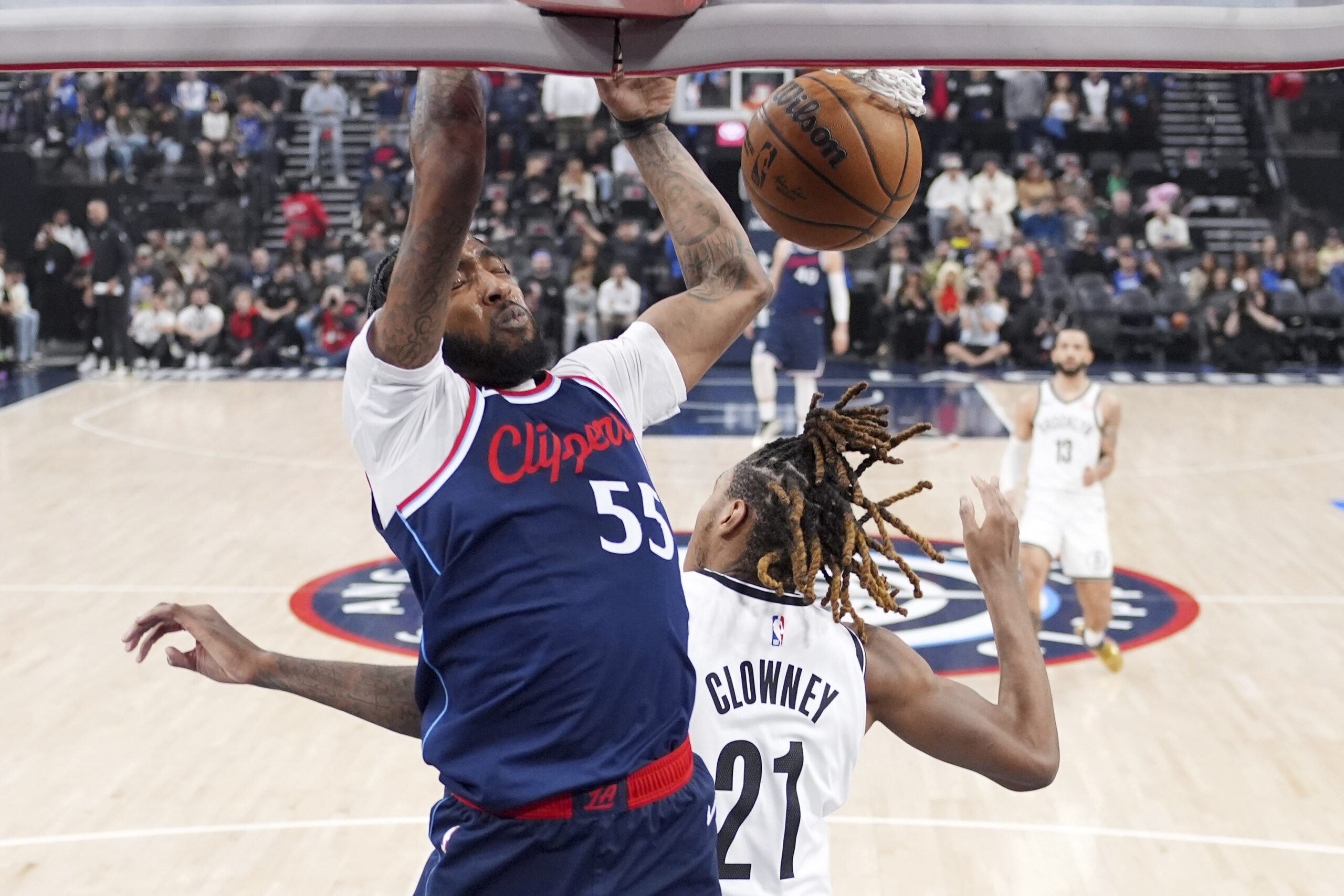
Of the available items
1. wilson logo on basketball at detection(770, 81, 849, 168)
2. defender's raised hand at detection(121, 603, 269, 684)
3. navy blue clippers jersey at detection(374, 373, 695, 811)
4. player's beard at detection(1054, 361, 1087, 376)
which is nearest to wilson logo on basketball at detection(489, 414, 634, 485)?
navy blue clippers jersey at detection(374, 373, 695, 811)

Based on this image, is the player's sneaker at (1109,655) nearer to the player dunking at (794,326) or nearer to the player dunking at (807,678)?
the player dunking at (807,678)

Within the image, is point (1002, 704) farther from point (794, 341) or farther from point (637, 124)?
point (794, 341)

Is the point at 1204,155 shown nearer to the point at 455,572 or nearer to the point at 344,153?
the point at 344,153

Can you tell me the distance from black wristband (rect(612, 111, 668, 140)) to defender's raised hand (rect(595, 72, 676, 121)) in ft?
0.04

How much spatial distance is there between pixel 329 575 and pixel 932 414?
22.7 feet

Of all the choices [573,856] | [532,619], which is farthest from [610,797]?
[532,619]

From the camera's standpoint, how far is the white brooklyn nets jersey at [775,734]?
8.73ft

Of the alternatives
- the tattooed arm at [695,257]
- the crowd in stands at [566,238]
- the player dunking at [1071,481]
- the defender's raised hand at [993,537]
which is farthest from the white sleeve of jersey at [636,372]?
the crowd in stands at [566,238]

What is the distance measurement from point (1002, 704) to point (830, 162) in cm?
102

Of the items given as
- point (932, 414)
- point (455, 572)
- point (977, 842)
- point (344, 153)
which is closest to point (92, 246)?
point (344, 153)

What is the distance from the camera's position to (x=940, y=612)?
311 inches

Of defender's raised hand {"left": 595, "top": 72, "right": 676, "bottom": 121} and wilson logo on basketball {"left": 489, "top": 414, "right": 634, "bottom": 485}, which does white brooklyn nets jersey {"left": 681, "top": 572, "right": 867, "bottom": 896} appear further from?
defender's raised hand {"left": 595, "top": 72, "right": 676, "bottom": 121}

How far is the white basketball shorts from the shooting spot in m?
7.18

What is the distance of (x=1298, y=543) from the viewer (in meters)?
9.52
